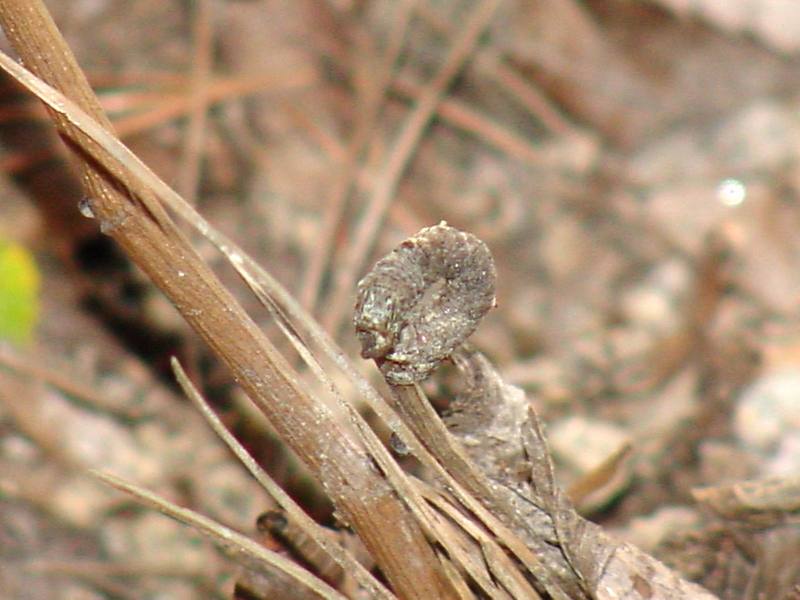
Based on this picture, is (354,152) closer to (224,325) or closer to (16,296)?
(16,296)

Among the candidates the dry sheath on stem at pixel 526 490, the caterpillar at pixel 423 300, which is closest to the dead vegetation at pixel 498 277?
the dry sheath on stem at pixel 526 490

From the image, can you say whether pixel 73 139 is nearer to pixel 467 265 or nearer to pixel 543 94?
pixel 467 265

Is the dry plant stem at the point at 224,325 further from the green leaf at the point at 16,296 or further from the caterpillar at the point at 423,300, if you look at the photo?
the green leaf at the point at 16,296

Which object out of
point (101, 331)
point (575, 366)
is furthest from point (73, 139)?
point (575, 366)

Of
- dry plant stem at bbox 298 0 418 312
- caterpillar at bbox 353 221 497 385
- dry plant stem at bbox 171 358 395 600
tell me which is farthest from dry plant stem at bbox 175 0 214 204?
caterpillar at bbox 353 221 497 385

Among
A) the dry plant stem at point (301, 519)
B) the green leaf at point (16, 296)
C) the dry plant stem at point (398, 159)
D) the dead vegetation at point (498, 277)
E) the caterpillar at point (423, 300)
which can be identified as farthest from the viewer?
the dry plant stem at point (398, 159)

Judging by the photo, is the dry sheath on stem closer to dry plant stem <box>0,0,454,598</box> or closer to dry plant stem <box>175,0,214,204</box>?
dry plant stem <box>0,0,454,598</box>

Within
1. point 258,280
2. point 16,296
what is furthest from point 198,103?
point 258,280
